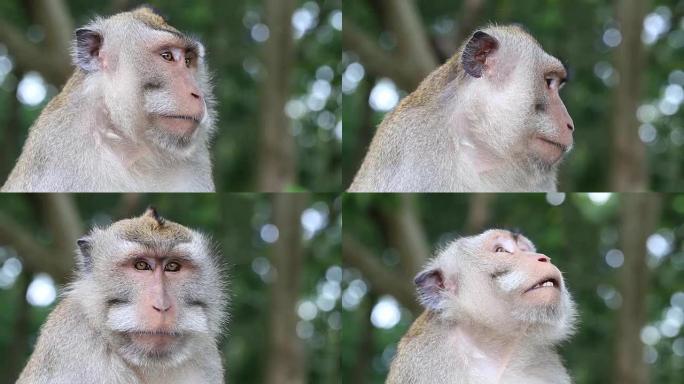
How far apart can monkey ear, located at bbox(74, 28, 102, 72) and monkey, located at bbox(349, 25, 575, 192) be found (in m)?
1.15

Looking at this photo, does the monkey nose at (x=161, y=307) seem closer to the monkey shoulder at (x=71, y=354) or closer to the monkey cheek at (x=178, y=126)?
the monkey shoulder at (x=71, y=354)

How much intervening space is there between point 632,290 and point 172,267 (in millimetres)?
5307

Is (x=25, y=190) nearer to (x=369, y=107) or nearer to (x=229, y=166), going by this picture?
(x=369, y=107)

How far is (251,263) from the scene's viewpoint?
727 centimetres

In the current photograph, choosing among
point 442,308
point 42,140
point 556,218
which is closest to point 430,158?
point 442,308

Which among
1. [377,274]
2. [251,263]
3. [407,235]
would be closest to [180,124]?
[377,274]

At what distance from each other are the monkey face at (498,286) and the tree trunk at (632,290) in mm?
4385

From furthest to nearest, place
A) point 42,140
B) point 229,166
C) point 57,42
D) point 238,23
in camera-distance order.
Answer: point 229,166, point 238,23, point 57,42, point 42,140

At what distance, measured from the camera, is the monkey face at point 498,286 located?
3.96 meters

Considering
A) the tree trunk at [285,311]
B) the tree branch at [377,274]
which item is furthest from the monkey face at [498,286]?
the tree trunk at [285,311]

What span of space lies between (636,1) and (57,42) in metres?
3.85

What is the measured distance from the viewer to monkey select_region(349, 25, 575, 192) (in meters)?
3.95

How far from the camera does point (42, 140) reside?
13.4 ft

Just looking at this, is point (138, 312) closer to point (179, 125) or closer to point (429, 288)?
point (179, 125)
